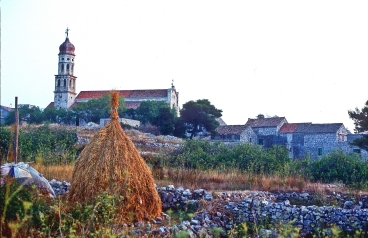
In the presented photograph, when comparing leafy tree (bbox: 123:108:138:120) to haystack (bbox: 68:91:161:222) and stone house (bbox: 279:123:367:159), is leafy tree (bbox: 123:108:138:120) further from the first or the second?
haystack (bbox: 68:91:161:222)

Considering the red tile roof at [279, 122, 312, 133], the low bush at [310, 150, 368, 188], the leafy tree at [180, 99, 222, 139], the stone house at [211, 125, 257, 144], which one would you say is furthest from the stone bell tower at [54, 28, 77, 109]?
the low bush at [310, 150, 368, 188]

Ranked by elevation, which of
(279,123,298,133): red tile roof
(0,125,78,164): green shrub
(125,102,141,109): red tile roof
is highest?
(125,102,141,109): red tile roof

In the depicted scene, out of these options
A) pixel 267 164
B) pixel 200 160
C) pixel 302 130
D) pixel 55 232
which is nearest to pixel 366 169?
pixel 267 164

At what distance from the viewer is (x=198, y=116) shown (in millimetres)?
45875

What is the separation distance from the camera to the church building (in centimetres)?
6297

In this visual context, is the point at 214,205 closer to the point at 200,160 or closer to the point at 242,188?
the point at 242,188

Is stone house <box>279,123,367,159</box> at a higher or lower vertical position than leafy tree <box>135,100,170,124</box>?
lower

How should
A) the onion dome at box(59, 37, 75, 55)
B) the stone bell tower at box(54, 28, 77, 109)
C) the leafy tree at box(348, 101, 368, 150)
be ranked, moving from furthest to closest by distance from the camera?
1. the onion dome at box(59, 37, 75, 55)
2. the stone bell tower at box(54, 28, 77, 109)
3. the leafy tree at box(348, 101, 368, 150)

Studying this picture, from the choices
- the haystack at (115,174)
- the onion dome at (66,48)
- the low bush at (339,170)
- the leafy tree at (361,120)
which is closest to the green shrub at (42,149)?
the haystack at (115,174)

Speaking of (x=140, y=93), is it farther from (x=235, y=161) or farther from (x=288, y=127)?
(x=235, y=161)

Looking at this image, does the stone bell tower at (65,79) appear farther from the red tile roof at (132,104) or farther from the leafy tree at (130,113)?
the leafy tree at (130,113)

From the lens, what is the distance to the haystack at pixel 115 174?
28.2 feet

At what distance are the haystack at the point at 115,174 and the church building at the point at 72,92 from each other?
169 ft

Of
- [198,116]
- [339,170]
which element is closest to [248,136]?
[198,116]
